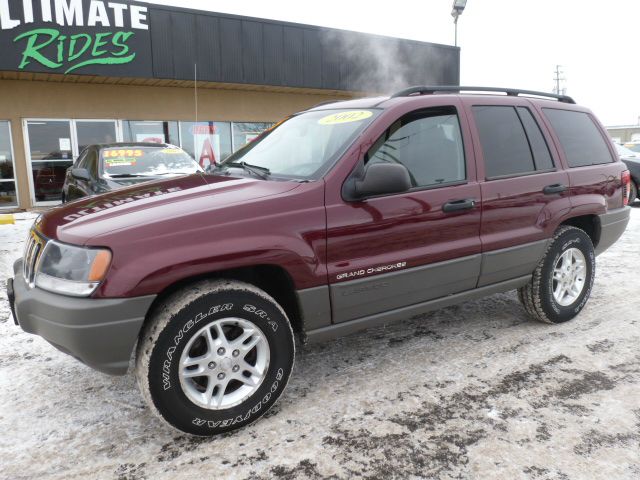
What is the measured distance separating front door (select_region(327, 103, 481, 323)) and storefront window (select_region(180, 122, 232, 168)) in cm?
1142

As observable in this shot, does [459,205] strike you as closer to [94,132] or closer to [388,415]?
[388,415]

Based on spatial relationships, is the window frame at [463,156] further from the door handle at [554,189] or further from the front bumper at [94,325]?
the front bumper at [94,325]

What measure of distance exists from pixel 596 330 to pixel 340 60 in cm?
1224

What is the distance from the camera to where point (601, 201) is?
422cm

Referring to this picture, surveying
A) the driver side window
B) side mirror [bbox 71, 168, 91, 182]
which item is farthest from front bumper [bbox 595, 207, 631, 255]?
side mirror [bbox 71, 168, 91, 182]

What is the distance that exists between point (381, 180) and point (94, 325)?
5.20 feet

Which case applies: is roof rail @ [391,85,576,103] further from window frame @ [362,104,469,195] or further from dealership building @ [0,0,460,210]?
dealership building @ [0,0,460,210]

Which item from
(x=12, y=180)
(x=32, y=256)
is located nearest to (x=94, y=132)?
(x=12, y=180)

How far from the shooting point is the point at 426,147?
3.29 metres

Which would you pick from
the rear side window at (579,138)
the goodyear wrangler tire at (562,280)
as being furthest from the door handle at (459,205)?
the rear side window at (579,138)

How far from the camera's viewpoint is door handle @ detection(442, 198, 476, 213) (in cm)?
322

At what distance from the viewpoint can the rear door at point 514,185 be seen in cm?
350

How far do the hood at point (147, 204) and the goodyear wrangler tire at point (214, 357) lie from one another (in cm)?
41

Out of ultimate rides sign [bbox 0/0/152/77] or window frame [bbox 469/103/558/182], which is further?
ultimate rides sign [bbox 0/0/152/77]
